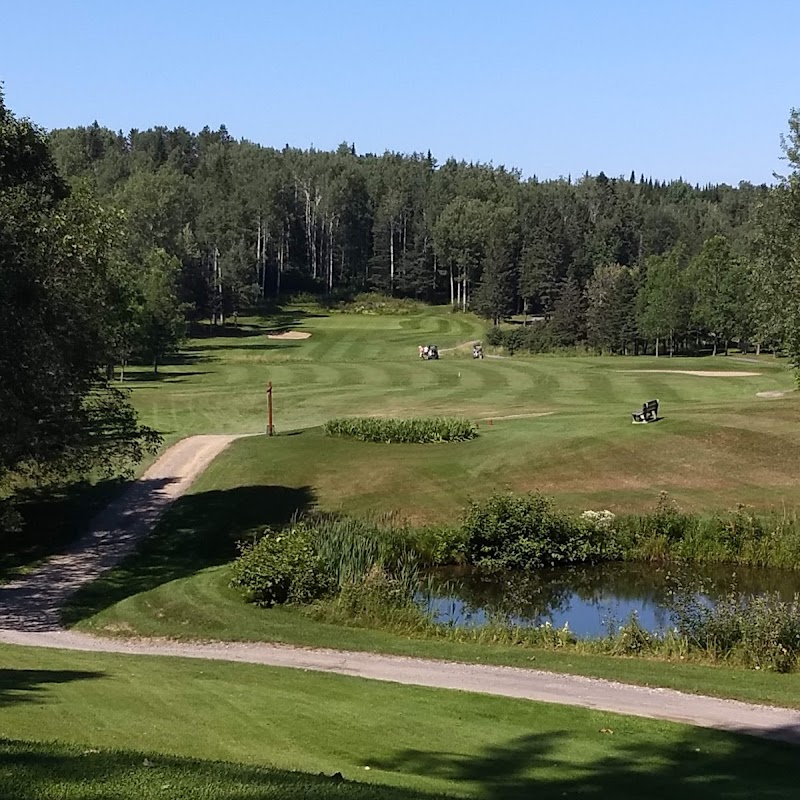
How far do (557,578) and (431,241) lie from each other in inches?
4227

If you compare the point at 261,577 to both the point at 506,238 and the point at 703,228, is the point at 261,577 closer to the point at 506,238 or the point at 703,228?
the point at 506,238

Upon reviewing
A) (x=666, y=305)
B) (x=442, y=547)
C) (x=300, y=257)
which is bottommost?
(x=442, y=547)

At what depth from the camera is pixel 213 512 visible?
93.5 ft

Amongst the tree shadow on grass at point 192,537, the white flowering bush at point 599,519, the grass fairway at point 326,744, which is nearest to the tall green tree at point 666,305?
the white flowering bush at point 599,519

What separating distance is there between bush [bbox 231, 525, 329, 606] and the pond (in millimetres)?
2610

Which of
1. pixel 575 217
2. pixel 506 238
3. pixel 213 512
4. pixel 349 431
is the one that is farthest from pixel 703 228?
pixel 213 512

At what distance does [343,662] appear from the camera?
55.1 ft

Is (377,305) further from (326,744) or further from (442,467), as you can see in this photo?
(326,744)

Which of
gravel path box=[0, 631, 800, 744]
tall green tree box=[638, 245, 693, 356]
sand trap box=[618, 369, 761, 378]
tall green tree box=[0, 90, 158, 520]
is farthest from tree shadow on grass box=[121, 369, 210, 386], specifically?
gravel path box=[0, 631, 800, 744]

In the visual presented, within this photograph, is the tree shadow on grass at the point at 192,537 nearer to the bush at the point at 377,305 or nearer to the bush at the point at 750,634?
the bush at the point at 750,634

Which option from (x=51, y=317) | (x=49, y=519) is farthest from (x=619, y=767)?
(x=49, y=519)

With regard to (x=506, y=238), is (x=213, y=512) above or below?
below

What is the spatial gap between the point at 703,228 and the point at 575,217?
2294cm

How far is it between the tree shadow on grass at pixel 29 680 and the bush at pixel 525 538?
14.0 meters
